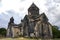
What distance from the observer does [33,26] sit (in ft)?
192

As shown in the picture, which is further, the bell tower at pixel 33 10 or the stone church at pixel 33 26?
the bell tower at pixel 33 10

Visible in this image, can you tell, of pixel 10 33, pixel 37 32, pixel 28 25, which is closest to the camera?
pixel 37 32

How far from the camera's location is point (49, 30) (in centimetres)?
5650

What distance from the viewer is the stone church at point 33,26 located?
2201 inches

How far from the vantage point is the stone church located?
55.9 metres

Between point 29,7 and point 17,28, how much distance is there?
8.53 m

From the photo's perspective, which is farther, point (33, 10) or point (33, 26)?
point (33, 10)

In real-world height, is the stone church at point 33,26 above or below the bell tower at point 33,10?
below

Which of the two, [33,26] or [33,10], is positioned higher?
[33,10]

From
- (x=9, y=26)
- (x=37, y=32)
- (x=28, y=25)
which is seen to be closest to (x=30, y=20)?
(x=28, y=25)

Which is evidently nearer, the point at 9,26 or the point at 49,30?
the point at 49,30

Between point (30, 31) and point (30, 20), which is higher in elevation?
point (30, 20)

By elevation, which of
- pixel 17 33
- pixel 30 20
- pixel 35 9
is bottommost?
pixel 17 33

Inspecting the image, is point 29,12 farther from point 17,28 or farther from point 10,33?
point 10,33
